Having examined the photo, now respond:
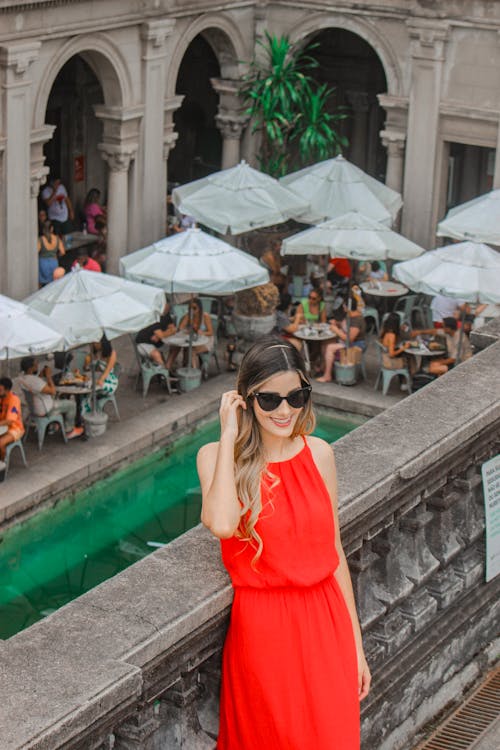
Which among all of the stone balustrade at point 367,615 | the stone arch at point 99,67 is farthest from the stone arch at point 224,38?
the stone balustrade at point 367,615

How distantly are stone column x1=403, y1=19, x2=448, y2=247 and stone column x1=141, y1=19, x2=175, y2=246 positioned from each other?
3720 mm

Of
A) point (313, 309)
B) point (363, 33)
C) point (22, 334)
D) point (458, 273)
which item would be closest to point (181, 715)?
point (22, 334)

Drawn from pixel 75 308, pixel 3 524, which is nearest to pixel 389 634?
pixel 3 524

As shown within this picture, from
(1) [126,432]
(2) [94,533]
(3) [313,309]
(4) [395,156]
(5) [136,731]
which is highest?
(5) [136,731]

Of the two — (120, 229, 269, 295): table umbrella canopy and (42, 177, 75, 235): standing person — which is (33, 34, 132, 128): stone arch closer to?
(120, 229, 269, 295): table umbrella canopy

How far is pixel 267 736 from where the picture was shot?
4.53 m

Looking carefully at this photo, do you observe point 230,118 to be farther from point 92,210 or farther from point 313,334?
point 313,334

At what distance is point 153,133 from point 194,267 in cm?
479

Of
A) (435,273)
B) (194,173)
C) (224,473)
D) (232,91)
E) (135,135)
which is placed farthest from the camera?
(194,173)

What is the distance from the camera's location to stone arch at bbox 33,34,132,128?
63.3 feet

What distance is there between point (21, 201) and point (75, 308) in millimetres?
3577

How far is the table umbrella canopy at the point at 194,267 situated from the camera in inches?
693

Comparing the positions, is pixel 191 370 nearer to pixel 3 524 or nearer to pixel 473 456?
pixel 3 524

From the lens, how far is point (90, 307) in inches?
637
